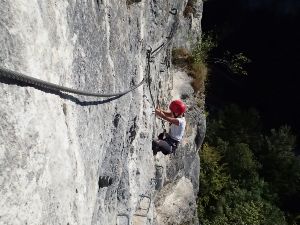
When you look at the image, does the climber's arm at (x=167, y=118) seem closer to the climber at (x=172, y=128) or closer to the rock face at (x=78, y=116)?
Result: the climber at (x=172, y=128)

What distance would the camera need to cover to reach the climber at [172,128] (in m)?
7.63

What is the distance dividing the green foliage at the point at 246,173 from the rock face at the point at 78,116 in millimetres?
9690

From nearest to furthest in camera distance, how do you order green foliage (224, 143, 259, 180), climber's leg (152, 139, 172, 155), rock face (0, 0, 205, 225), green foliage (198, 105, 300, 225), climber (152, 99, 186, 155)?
rock face (0, 0, 205, 225) < climber (152, 99, 186, 155) < climber's leg (152, 139, 172, 155) < green foliage (198, 105, 300, 225) < green foliage (224, 143, 259, 180)

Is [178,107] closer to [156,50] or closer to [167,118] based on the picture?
[167,118]

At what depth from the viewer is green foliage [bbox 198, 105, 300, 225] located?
17.7 meters

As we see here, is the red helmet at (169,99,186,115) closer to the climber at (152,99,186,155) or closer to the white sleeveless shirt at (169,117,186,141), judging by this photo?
the climber at (152,99,186,155)

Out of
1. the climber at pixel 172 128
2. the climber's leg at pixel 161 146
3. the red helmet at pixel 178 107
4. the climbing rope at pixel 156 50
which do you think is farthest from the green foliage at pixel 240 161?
the red helmet at pixel 178 107

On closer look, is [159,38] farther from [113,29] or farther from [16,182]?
[16,182]

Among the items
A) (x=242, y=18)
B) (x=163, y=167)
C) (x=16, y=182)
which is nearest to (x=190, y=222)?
(x=163, y=167)

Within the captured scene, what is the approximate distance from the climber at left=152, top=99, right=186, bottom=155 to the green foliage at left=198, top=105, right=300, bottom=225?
9.32m

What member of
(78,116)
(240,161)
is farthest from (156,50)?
(240,161)

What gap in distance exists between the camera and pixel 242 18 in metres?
24.5

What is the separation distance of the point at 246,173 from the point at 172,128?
12449 mm

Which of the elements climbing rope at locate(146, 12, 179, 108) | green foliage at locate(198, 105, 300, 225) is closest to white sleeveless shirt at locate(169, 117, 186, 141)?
climbing rope at locate(146, 12, 179, 108)
